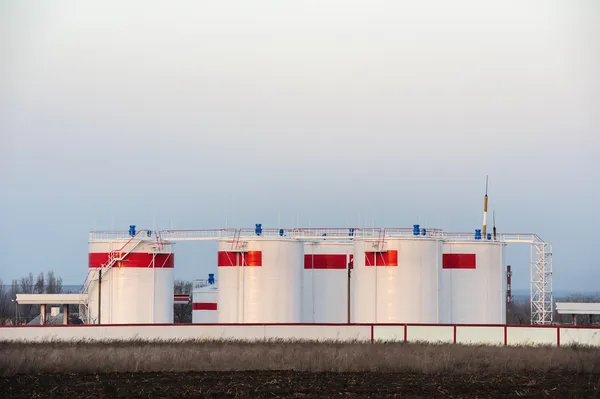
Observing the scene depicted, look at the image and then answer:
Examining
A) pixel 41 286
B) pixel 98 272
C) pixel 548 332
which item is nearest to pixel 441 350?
pixel 548 332

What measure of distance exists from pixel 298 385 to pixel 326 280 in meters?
32.4

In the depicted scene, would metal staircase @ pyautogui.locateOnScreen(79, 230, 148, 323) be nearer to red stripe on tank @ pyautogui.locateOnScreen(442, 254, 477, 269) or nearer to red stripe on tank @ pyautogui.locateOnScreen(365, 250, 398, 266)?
red stripe on tank @ pyautogui.locateOnScreen(365, 250, 398, 266)

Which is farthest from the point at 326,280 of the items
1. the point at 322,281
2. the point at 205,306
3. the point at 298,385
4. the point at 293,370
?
the point at 298,385

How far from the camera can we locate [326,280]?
6191 centimetres

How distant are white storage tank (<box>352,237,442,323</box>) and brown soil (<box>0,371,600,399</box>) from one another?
1802 centimetres

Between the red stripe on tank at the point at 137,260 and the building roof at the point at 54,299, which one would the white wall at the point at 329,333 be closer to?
the red stripe on tank at the point at 137,260

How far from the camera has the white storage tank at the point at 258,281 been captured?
175ft

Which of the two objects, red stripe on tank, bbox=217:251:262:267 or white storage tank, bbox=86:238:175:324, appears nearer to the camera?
red stripe on tank, bbox=217:251:262:267

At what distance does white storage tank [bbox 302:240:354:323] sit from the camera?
61062 mm

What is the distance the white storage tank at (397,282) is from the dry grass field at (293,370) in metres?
7.97

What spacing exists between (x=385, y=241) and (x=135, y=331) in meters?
13.4

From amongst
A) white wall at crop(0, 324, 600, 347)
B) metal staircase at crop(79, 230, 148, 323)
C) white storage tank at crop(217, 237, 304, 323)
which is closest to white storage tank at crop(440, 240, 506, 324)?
white storage tank at crop(217, 237, 304, 323)

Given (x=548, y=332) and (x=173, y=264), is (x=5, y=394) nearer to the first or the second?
(x=548, y=332)

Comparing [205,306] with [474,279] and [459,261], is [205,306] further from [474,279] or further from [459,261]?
[474,279]
